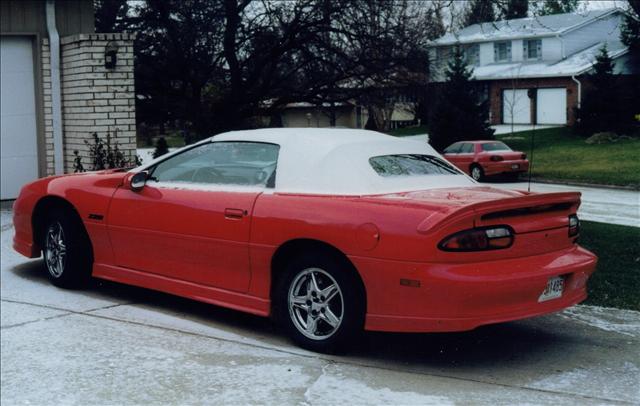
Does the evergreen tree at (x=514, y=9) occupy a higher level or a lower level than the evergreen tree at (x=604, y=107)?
higher

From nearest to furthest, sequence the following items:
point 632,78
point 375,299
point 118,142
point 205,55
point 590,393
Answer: point 590,393 → point 375,299 → point 118,142 → point 205,55 → point 632,78

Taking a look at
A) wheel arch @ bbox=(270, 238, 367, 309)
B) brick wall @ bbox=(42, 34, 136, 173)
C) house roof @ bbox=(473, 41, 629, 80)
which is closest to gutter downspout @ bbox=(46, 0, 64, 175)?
brick wall @ bbox=(42, 34, 136, 173)

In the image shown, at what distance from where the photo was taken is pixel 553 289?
570 cm

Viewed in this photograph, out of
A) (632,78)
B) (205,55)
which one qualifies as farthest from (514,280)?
(632,78)

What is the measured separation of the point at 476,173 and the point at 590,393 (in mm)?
22965

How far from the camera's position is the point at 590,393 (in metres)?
5.16

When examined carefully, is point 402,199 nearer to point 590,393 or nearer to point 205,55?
point 590,393

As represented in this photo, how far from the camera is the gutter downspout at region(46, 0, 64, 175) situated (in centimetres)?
1255

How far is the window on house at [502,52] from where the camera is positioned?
45159 mm

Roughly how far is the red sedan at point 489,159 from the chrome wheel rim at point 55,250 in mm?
20796

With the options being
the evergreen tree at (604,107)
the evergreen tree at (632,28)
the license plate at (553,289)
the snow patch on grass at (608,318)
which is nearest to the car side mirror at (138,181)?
the license plate at (553,289)

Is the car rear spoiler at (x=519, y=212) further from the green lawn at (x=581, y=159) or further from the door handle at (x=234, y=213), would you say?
the green lawn at (x=581, y=159)

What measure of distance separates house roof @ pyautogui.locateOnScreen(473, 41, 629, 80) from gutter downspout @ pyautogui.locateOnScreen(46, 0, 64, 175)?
75.3ft

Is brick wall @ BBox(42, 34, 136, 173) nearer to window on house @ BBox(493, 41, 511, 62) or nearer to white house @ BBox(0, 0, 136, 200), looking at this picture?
white house @ BBox(0, 0, 136, 200)
